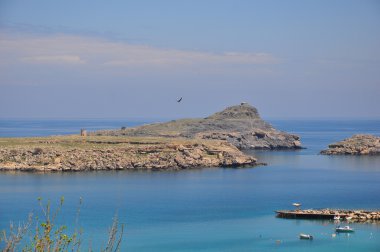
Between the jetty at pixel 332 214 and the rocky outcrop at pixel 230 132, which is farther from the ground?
the rocky outcrop at pixel 230 132

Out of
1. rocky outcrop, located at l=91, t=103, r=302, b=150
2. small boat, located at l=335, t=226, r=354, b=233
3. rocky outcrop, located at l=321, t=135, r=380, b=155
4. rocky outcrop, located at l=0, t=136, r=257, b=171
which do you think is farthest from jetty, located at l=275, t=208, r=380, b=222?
rocky outcrop, located at l=91, t=103, r=302, b=150

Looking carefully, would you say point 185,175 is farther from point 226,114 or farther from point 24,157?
point 226,114

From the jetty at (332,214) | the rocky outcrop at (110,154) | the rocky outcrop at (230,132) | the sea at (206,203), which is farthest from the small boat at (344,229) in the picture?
the rocky outcrop at (230,132)

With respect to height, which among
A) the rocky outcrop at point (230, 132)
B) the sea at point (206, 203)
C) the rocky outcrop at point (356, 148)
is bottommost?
the sea at point (206, 203)

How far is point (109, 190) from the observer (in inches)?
2613

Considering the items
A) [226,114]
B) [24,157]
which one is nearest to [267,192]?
[24,157]

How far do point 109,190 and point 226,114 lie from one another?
247ft

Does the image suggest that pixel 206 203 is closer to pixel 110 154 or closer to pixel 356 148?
pixel 110 154

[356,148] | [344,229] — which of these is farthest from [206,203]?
[356,148]

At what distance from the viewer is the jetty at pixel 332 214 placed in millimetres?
50253

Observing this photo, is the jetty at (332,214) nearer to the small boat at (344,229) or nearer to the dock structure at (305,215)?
the dock structure at (305,215)

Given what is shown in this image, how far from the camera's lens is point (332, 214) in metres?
51.0

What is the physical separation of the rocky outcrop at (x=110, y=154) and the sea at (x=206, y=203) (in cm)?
251

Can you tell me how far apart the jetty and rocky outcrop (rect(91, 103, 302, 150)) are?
68.9m
